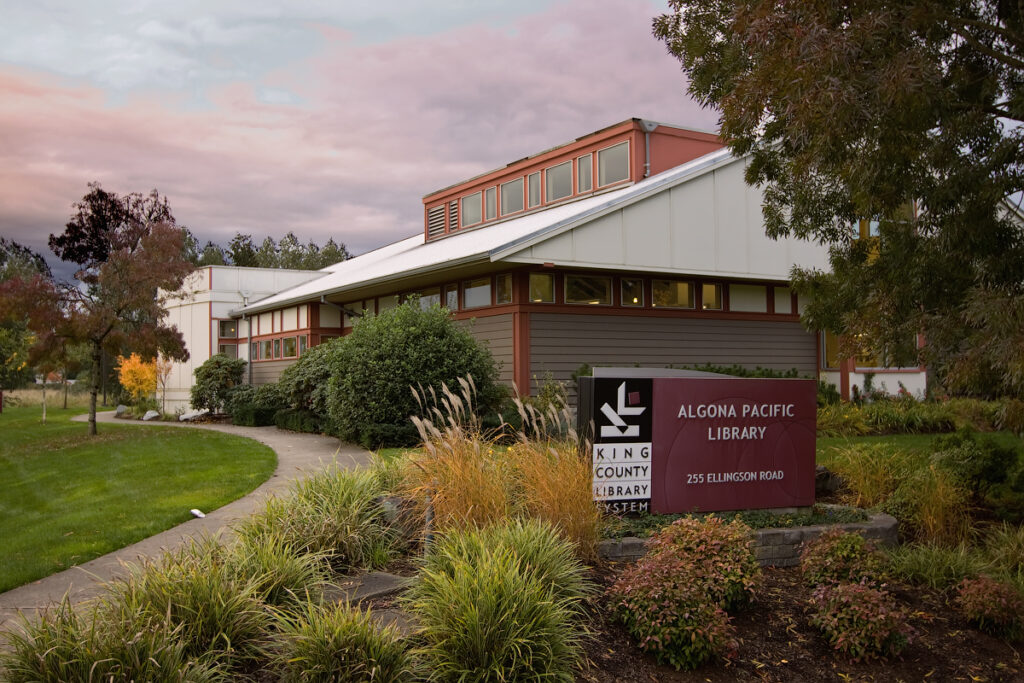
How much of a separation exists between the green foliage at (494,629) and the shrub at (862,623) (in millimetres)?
1806

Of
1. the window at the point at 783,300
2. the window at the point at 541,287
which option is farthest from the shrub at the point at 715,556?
the window at the point at 783,300

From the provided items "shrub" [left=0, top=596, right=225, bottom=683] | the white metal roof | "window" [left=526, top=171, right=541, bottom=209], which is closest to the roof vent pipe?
the white metal roof

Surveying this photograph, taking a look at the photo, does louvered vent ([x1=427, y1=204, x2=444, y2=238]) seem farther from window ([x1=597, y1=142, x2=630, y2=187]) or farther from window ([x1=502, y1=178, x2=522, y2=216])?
window ([x1=597, y1=142, x2=630, y2=187])

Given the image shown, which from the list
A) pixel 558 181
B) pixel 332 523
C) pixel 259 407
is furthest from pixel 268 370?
pixel 332 523

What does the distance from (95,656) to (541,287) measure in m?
13.6

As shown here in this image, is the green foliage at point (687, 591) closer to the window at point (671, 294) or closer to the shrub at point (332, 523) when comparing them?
the shrub at point (332, 523)

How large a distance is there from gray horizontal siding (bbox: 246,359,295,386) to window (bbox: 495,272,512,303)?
36.3ft

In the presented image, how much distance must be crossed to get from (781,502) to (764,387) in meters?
1.12

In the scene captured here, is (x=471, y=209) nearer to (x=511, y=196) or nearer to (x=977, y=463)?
(x=511, y=196)

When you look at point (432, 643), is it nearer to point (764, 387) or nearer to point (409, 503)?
point (409, 503)

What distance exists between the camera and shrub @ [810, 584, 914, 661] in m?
5.24

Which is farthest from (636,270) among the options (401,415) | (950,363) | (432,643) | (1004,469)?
(432,643)

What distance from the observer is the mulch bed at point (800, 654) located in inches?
194

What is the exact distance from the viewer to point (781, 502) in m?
7.66
